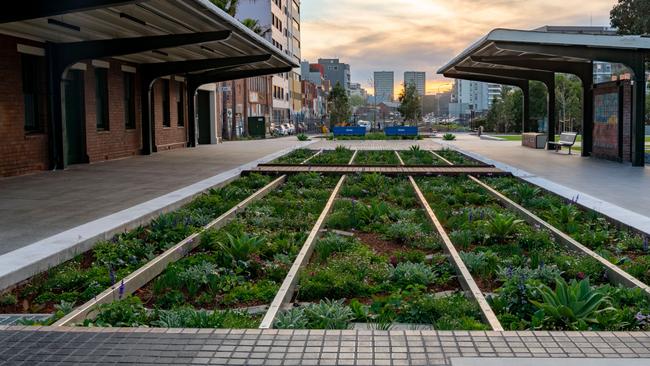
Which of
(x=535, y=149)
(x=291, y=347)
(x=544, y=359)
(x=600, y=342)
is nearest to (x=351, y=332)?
(x=291, y=347)

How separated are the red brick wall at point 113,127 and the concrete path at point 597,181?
12838 millimetres

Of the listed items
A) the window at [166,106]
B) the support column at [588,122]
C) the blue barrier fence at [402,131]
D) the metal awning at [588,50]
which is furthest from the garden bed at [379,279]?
the blue barrier fence at [402,131]

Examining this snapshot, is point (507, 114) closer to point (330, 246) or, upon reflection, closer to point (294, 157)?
point (294, 157)

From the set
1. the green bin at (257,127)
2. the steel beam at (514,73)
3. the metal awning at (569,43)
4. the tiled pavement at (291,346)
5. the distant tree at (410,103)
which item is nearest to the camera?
the tiled pavement at (291,346)

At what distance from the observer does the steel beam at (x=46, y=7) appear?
1330 cm

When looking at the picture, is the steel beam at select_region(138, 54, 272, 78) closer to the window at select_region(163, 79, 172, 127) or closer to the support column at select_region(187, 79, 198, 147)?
the window at select_region(163, 79, 172, 127)

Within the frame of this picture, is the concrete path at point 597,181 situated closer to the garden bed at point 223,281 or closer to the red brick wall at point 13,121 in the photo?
the garden bed at point 223,281

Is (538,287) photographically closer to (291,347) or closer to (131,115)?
(291,347)

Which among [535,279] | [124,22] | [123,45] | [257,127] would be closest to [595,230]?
[535,279]

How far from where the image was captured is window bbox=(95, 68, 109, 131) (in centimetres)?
2292

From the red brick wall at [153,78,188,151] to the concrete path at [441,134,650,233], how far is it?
47.6 feet

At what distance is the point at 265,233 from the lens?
934 centimetres

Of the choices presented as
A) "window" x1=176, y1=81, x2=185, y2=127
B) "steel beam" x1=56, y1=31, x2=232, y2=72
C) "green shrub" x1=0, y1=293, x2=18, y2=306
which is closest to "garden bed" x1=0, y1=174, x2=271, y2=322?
"green shrub" x1=0, y1=293, x2=18, y2=306

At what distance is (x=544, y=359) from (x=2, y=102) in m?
15.8
